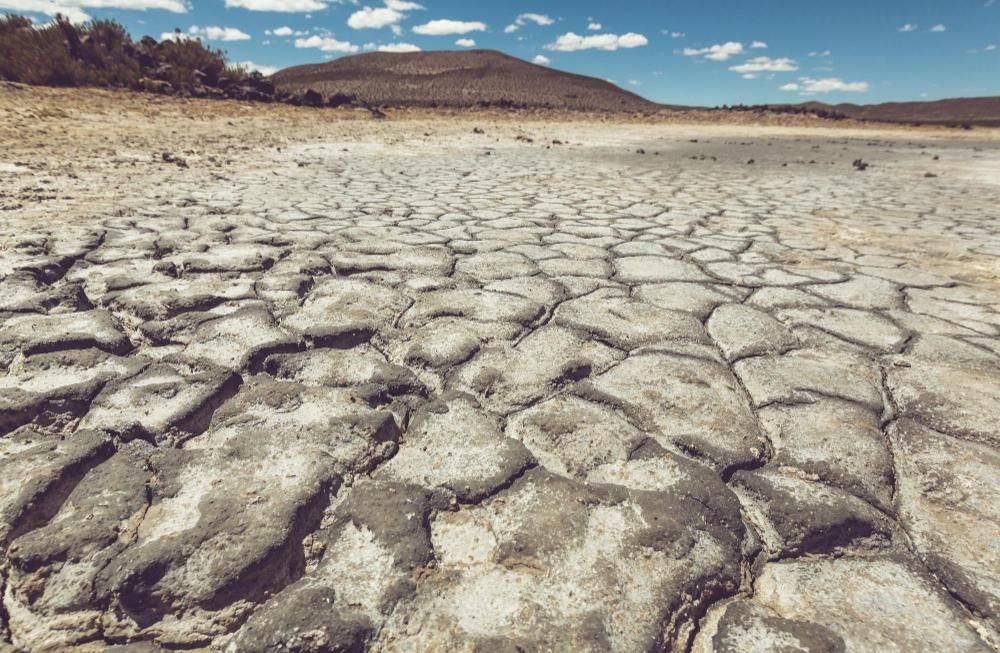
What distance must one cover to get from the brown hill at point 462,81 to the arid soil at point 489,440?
17906mm

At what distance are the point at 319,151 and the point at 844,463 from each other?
582 centimetres

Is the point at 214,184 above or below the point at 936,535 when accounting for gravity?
above

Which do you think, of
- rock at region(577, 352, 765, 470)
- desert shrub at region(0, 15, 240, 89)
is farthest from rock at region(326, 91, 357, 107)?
rock at region(577, 352, 765, 470)

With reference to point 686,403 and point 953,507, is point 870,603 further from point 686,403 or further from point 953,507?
point 686,403

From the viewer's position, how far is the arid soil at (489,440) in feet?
2.42

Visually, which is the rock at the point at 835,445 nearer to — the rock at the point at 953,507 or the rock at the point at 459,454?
the rock at the point at 953,507

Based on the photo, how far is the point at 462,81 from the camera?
75.5 ft

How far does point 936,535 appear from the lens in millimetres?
868

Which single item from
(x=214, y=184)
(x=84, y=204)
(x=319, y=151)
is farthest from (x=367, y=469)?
(x=319, y=151)

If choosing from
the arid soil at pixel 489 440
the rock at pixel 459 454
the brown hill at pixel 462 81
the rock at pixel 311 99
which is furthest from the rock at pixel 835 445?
the brown hill at pixel 462 81

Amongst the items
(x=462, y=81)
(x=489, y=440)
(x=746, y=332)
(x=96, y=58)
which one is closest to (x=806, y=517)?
(x=489, y=440)

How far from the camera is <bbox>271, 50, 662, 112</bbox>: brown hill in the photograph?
2006 cm

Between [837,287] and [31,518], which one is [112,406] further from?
[837,287]

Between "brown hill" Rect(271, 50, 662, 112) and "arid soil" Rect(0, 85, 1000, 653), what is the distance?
17.9 m
